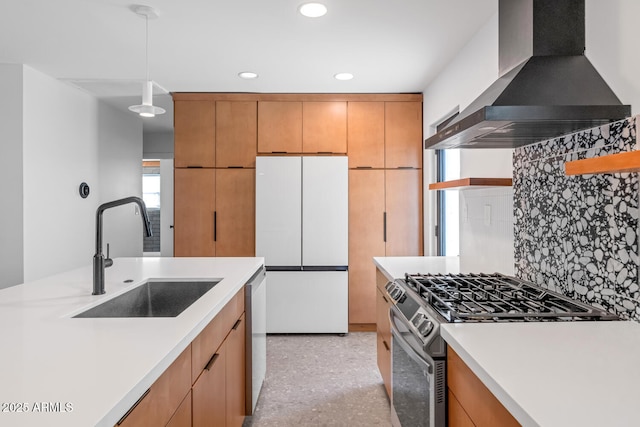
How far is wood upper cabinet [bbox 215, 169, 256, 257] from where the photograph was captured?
13.4 ft

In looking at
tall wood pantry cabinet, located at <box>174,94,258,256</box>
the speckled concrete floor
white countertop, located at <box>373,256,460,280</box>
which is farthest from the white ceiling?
the speckled concrete floor

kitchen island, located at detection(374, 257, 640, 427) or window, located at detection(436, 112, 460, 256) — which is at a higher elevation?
window, located at detection(436, 112, 460, 256)

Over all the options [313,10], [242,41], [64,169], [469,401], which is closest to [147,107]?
[242,41]

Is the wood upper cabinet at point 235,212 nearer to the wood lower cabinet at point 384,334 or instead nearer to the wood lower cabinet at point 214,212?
the wood lower cabinet at point 214,212

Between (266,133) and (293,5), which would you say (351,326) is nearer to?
(266,133)

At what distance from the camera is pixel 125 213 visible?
512 cm

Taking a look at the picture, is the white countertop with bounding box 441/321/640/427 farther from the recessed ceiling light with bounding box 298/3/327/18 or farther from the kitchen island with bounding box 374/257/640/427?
the recessed ceiling light with bounding box 298/3/327/18

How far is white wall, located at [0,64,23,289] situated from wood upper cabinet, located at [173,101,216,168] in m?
1.28

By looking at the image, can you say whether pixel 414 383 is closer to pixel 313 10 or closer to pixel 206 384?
pixel 206 384

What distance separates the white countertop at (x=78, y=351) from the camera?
77 cm

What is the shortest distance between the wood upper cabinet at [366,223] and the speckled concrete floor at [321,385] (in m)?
0.65

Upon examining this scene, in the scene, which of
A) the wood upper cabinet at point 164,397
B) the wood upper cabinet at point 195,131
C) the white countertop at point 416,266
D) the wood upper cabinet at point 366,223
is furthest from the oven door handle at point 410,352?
the wood upper cabinet at point 195,131

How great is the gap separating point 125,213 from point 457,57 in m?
4.24

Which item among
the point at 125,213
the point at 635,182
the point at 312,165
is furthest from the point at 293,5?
the point at 125,213
